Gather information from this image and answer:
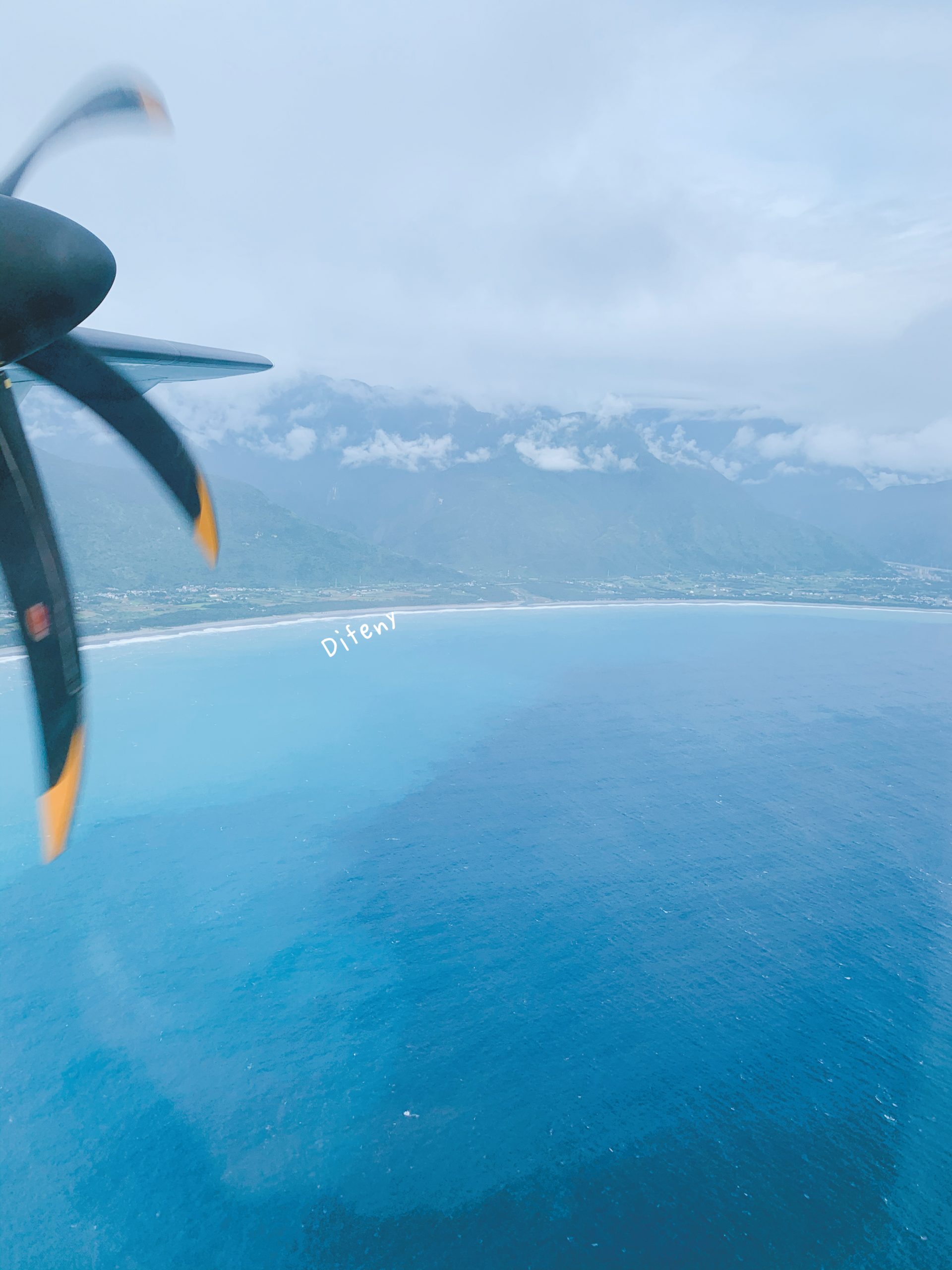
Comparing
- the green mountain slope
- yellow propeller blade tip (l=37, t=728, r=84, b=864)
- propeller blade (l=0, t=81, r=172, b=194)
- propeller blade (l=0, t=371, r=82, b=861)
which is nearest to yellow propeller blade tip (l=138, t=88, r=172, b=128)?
propeller blade (l=0, t=81, r=172, b=194)

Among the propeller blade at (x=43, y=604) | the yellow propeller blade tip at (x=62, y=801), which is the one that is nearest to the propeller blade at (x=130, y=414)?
the propeller blade at (x=43, y=604)

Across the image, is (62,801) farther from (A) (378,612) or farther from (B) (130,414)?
(A) (378,612)

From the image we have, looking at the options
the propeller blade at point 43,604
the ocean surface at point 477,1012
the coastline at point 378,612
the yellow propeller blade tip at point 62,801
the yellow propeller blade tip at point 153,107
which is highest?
the yellow propeller blade tip at point 153,107

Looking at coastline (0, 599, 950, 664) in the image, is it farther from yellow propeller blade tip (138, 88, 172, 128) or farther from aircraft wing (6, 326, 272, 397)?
yellow propeller blade tip (138, 88, 172, 128)

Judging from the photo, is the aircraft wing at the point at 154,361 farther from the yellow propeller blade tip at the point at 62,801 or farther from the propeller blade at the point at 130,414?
the yellow propeller blade tip at the point at 62,801

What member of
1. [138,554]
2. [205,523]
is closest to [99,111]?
[205,523]

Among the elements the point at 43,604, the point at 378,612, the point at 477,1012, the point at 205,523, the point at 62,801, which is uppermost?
the point at 205,523

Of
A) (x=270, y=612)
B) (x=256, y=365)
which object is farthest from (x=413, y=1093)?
(x=270, y=612)

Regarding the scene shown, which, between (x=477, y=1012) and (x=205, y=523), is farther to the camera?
(x=477, y=1012)
